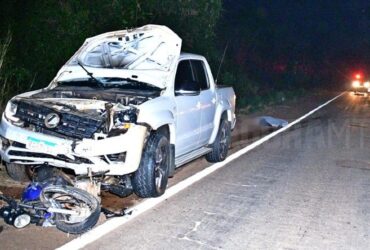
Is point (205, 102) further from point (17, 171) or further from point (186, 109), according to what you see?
point (17, 171)

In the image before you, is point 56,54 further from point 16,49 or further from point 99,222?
point 99,222

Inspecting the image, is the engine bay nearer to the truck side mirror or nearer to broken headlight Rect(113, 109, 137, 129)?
broken headlight Rect(113, 109, 137, 129)

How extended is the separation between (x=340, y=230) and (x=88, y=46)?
463 centimetres

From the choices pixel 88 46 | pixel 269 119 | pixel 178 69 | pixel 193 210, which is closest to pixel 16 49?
pixel 88 46

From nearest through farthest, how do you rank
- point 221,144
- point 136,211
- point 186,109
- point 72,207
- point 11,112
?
point 72,207, point 136,211, point 11,112, point 186,109, point 221,144

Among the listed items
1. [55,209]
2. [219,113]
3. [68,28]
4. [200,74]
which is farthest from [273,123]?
[55,209]

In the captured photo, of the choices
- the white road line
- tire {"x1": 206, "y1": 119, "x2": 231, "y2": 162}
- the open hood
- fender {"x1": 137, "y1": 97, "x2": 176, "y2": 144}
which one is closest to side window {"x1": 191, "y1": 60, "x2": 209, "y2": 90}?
the open hood

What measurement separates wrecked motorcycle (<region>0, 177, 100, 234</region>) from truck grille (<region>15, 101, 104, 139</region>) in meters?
0.61

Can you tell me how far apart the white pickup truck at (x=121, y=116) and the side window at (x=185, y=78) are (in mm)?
17

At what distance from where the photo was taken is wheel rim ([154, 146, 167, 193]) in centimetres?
576

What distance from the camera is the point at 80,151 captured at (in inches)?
191

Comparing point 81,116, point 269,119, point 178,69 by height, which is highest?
point 178,69

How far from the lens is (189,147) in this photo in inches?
273

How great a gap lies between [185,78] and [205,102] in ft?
2.09
